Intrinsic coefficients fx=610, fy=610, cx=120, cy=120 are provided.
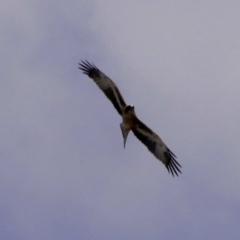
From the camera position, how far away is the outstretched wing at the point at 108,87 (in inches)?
813

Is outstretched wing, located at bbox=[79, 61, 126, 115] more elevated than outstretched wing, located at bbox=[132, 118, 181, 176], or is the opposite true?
outstretched wing, located at bbox=[79, 61, 126, 115]

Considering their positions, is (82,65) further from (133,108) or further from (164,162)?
(164,162)

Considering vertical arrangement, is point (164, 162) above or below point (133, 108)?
below

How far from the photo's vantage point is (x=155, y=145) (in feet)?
69.5

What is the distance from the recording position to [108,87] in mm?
20859

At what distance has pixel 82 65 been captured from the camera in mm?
21656

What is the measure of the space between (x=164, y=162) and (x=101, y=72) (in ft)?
12.6

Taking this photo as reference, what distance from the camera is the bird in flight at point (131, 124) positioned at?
20625 millimetres

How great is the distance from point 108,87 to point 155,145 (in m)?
2.59

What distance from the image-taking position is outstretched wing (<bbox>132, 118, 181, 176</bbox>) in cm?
2089

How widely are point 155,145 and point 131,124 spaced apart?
1.16 m

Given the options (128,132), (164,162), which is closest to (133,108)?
(128,132)

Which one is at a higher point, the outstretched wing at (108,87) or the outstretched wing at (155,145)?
the outstretched wing at (108,87)

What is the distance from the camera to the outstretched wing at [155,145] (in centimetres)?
2089
